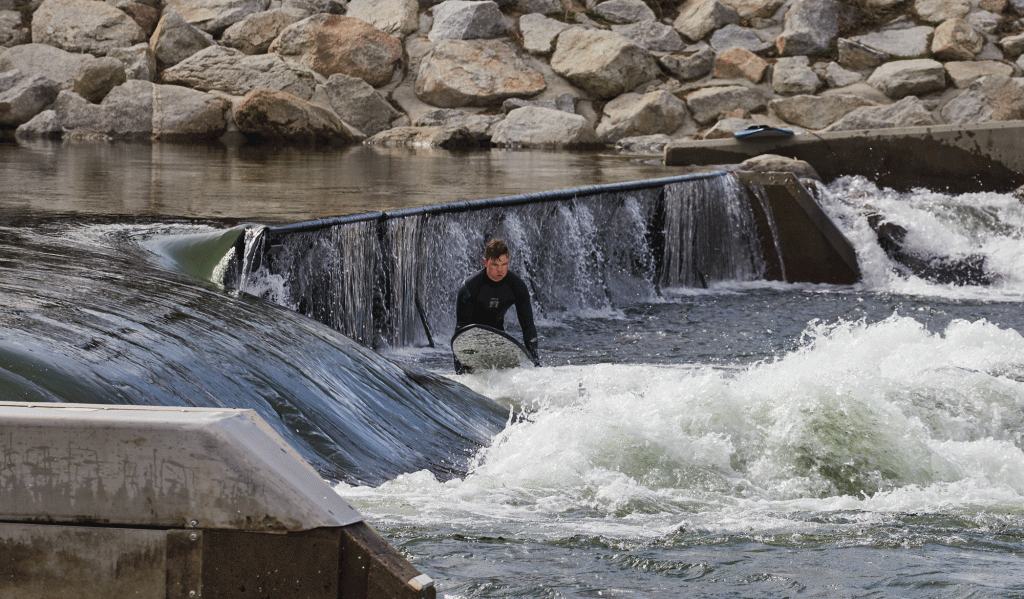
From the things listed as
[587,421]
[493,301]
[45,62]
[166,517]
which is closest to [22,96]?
[45,62]

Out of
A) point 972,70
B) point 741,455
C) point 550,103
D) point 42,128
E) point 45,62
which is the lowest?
point 741,455

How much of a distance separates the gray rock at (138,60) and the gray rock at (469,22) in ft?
20.2

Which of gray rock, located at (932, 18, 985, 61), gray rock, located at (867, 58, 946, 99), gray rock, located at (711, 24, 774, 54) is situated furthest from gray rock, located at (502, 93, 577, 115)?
gray rock, located at (932, 18, 985, 61)

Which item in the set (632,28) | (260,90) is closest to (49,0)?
(260,90)

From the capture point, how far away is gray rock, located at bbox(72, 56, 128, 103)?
75.3ft

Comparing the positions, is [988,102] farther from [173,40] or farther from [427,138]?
[173,40]

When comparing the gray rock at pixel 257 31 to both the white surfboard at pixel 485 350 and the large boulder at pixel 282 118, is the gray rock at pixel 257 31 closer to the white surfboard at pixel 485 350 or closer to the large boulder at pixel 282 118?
the large boulder at pixel 282 118

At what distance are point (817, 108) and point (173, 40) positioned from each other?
1377 cm

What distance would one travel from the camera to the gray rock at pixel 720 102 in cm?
2334

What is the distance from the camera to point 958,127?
16.7 meters

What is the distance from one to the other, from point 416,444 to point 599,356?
374 cm

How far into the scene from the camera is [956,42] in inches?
930

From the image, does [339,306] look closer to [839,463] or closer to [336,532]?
[839,463]

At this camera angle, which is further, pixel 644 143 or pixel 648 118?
pixel 648 118
